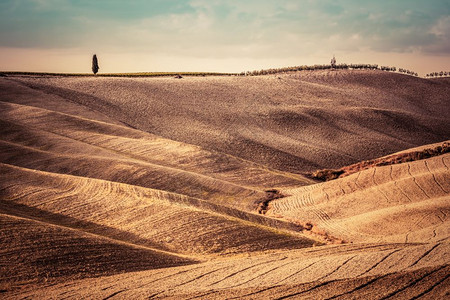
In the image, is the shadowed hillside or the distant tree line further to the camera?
the distant tree line

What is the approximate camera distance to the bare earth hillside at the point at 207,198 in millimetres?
12852

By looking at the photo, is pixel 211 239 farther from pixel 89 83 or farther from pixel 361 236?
pixel 89 83

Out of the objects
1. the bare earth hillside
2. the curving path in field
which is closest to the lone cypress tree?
the bare earth hillside

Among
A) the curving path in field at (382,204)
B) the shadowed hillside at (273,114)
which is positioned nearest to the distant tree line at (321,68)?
the shadowed hillside at (273,114)

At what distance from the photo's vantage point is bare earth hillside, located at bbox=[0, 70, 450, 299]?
42.2ft

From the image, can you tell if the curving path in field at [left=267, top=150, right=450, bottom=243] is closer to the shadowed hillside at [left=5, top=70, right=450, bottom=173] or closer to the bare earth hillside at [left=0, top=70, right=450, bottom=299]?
the bare earth hillside at [left=0, top=70, right=450, bottom=299]

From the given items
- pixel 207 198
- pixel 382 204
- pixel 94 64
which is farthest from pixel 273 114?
pixel 94 64

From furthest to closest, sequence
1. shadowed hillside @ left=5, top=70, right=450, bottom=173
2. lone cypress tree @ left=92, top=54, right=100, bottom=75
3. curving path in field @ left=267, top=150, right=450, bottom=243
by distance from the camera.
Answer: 1. lone cypress tree @ left=92, top=54, right=100, bottom=75
2. shadowed hillside @ left=5, top=70, right=450, bottom=173
3. curving path in field @ left=267, top=150, right=450, bottom=243

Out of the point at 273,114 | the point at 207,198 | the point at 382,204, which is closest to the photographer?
the point at 382,204

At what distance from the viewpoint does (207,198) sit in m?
30.1

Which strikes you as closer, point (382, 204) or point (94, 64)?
point (382, 204)

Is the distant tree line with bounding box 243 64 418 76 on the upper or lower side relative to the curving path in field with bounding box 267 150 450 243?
upper

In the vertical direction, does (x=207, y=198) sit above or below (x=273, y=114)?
below

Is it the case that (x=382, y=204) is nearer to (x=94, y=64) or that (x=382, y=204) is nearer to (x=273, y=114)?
(x=273, y=114)
